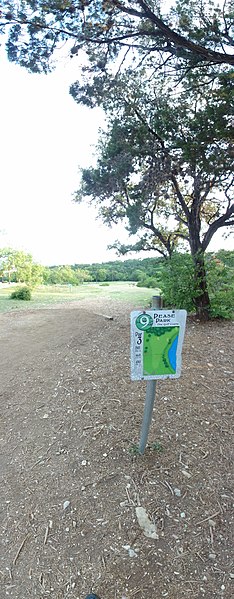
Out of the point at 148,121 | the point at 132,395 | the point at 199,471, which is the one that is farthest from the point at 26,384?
the point at 148,121

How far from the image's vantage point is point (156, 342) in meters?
1.72

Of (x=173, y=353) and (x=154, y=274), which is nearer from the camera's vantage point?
(x=173, y=353)

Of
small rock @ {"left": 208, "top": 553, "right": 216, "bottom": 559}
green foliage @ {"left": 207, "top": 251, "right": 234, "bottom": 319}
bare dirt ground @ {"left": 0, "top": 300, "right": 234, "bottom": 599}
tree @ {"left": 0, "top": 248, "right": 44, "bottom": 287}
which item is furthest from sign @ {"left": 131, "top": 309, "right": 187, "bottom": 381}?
tree @ {"left": 0, "top": 248, "right": 44, "bottom": 287}

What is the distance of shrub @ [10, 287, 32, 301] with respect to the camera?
10.0m

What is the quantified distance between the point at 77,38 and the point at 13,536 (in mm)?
3748

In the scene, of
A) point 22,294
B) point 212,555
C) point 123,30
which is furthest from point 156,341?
point 22,294

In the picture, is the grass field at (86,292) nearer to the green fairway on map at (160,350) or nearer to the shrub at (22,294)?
the shrub at (22,294)

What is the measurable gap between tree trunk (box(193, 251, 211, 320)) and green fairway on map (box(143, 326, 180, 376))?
335 cm

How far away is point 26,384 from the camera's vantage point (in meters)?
3.10

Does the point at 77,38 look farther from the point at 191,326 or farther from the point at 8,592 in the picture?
the point at 8,592

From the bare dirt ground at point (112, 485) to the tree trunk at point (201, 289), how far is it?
1.87 metres

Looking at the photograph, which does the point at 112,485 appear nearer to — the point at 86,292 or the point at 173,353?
the point at 173,353

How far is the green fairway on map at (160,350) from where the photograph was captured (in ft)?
5.60

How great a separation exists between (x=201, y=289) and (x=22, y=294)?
653 centimetres
